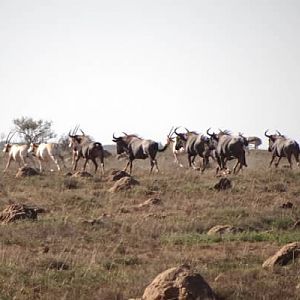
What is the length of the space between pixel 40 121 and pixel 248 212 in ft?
136

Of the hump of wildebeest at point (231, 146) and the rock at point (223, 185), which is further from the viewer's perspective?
the hump of wildebeest at point (231, 146)

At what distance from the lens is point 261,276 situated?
849 cm

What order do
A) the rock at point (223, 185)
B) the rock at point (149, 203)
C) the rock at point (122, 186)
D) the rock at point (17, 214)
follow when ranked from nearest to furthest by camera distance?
the rock at point (17, 214), the rock at point (149, 203), the rock at point (223, 185), the rock at point (122, 186)

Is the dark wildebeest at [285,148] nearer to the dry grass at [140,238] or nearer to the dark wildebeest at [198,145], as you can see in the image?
the dark wildebeest at [198,145]

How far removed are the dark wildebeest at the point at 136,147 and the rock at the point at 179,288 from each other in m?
18.4

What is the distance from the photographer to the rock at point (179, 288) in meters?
6.82

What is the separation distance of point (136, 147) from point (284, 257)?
1844cm

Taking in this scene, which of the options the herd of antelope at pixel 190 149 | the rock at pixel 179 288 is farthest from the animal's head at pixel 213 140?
the rock at pixel 179 288

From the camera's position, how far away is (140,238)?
11523 mm

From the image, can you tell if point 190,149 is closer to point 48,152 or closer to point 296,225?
point 48,152

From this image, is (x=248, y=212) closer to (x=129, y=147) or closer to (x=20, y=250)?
(x=20, y=250)

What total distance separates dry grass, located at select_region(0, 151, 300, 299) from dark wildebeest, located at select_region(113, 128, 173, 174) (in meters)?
5.28

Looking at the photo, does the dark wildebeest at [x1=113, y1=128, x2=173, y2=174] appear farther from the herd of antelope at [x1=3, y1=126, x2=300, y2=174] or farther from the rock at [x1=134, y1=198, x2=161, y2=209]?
the rock at [x1=134, y1=198, x2=161, y2=209]

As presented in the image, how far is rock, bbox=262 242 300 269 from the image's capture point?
9.10 metres
